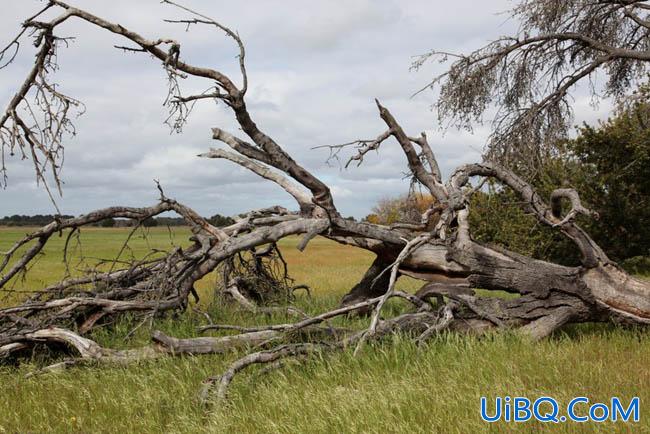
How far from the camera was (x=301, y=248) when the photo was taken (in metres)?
6.09

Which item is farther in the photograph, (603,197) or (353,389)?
(603,197)

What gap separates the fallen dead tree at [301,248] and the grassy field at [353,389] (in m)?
0.26

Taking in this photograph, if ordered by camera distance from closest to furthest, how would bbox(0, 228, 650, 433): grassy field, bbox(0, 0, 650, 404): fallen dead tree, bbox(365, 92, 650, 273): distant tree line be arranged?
bbox(0, 228, 650, 433): grassy field → bbox(0, 0, 650, 404): fallen dead tree → bbox(365, 92, 650, 273): distant tree line

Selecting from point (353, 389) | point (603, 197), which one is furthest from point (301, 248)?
point (603, 197)

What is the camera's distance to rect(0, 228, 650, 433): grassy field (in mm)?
4152

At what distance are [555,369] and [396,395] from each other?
5.11 ft

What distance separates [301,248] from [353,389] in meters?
1.84

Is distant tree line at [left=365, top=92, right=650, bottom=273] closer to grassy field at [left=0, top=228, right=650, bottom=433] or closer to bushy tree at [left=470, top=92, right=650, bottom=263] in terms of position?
bushy tree at [left=470, top=92, right=650, bottom=263]

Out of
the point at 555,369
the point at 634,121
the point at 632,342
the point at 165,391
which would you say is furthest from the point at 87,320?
the point at 634,121

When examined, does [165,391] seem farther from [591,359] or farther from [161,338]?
[591,359]

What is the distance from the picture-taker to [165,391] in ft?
17.2

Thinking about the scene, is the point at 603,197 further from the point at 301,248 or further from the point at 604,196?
the point at 301,248

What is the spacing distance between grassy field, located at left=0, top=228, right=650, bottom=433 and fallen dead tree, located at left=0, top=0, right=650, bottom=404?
0.26 metres

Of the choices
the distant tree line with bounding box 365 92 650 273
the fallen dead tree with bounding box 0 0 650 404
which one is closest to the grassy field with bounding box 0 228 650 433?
the fallen dead tree with bounding box 0 0 650 404
